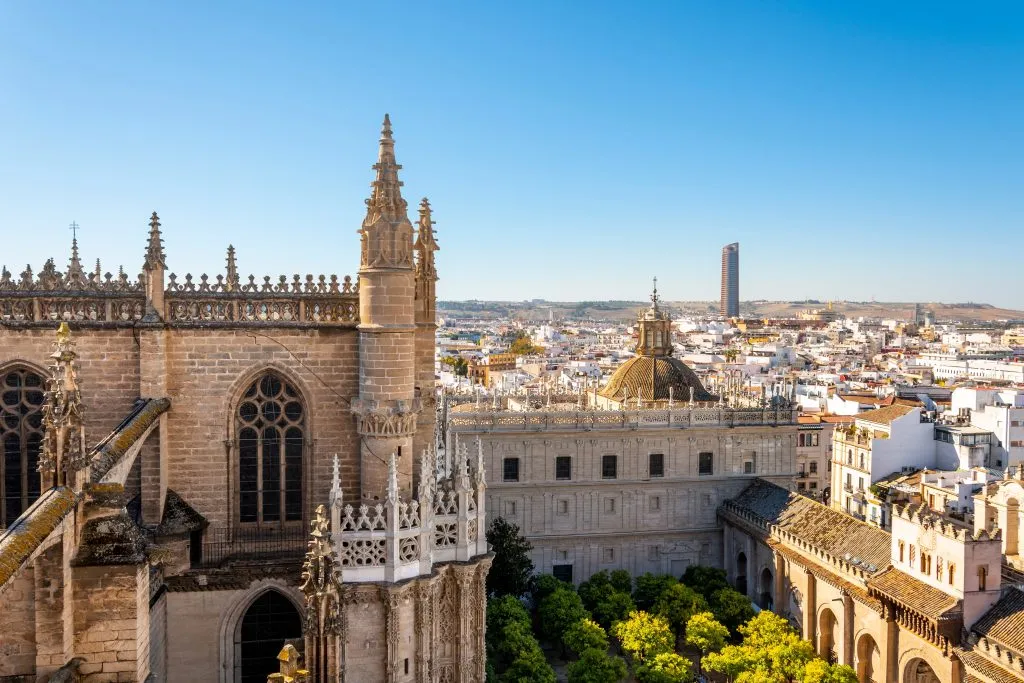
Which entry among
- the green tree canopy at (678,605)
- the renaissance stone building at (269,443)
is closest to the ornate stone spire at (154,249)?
the renaissance stone building at (269,443)

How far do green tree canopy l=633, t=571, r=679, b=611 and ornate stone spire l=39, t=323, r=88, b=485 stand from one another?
2854 centimetres

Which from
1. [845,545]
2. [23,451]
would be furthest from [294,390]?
[845,545]

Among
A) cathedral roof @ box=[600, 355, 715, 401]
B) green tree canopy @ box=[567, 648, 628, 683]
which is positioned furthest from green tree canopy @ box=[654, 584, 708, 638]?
cathedral roof @ box=[600, 355, 715, 401]

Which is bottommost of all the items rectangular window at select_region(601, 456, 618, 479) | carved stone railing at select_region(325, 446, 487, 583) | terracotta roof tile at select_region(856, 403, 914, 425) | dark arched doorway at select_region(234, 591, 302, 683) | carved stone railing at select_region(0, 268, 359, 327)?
rectangular window at select_region(601, 456, 618, 479)

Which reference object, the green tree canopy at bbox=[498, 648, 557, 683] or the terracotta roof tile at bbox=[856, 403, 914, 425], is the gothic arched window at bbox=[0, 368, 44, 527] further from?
the terracotta roof tile at bbox=[856, 403, 914, 425]

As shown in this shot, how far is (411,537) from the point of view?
13.2m

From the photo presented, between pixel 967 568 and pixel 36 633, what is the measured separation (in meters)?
23.8

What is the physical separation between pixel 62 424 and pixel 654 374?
35.8 m

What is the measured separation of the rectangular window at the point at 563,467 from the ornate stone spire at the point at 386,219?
26.2m

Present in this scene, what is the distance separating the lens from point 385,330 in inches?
566

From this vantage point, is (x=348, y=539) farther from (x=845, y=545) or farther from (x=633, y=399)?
(x=633, y=399)

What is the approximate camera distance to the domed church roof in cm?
4338

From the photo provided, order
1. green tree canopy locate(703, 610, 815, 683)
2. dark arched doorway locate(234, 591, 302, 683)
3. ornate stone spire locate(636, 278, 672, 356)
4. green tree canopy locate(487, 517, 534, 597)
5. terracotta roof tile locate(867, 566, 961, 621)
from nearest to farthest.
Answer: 1. dark arched doorway locate(234, 591, 302, 683)
2. terracotta roof tile locate(867, 566, 961, 621)
3. green tree canopy locate(703, 610, 815, 683)
4. green tree canopy locate(487, 517, 534, 597)
5. ornate stone spire locate(636, 278, 672, 356)

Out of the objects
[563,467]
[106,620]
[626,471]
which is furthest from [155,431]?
[626,471]
